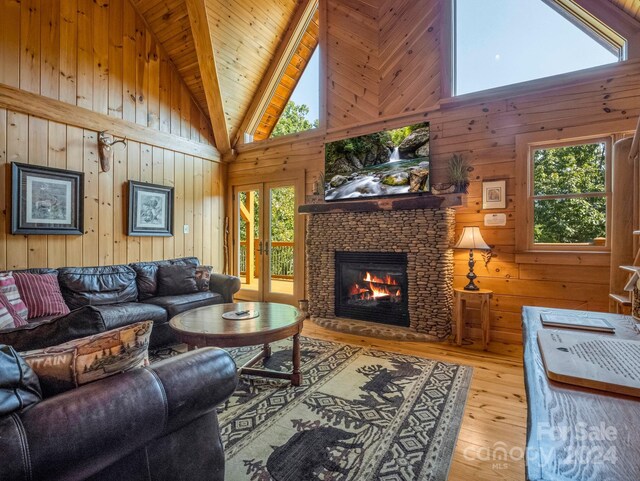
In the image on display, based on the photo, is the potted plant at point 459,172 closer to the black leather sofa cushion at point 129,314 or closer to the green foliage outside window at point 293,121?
the green foliage outside window at point 293,121

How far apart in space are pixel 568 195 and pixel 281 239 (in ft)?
12.4

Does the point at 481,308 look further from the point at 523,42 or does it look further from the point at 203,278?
the point at 203,278

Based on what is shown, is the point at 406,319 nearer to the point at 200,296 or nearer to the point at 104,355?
the point at 200,296

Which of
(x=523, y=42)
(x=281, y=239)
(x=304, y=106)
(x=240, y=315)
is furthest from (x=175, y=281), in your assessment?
(x=523, y=42)

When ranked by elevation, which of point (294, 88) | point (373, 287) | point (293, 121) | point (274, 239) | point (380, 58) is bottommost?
point (373, 287)

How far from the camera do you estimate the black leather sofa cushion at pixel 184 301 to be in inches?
134

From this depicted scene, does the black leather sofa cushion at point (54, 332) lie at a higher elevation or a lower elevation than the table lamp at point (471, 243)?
lower

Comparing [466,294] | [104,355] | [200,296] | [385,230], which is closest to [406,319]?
[466,294]

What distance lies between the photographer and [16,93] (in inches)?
131

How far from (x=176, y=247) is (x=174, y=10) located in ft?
10.7

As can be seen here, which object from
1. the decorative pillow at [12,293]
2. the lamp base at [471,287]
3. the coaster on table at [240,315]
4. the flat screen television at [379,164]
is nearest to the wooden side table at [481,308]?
the lamp base at [471,287]

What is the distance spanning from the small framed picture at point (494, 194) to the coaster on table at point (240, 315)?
2704mm

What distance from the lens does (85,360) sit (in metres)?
1.00

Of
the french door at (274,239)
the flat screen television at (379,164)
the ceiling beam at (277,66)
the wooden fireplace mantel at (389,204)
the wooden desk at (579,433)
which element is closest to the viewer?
the wooden desk at (579,433)
